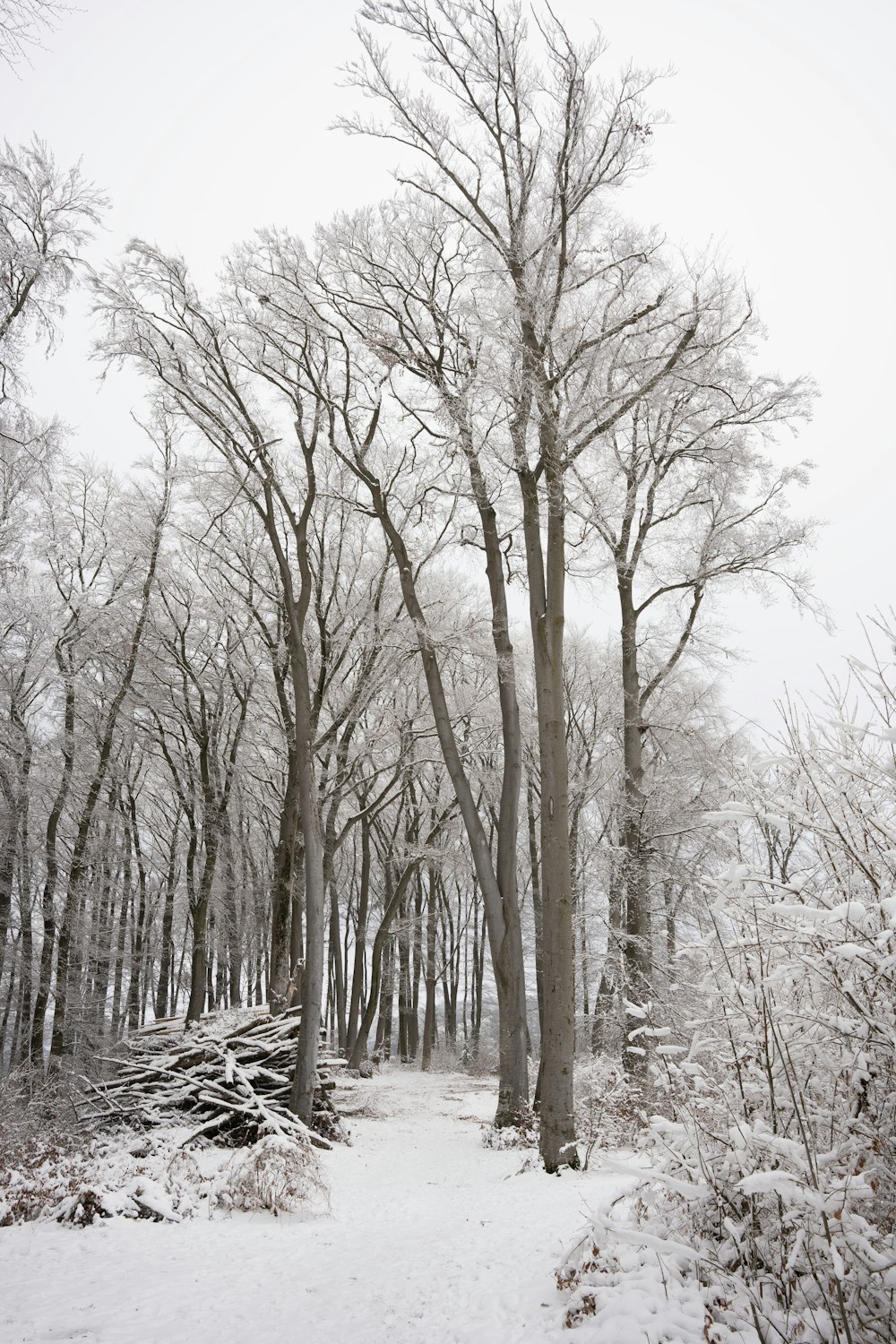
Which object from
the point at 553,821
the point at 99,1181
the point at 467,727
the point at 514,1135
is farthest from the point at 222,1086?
the point at 467,727

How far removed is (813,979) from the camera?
3.13 metres

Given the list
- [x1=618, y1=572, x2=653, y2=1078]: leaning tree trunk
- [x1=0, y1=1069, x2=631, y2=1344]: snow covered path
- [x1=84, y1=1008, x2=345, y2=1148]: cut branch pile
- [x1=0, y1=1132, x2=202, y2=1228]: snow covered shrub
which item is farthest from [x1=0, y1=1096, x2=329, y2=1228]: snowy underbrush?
[x1=618, y1=572, x2=653, y2=1078]: leaning tree trunk

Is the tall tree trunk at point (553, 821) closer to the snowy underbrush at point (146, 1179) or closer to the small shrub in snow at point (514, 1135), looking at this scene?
the small shrub in snow at point (514, 1135)

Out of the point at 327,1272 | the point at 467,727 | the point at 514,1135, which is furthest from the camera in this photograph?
the point at 467,727

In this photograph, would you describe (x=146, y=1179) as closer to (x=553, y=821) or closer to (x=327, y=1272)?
(x=327, y=1272)

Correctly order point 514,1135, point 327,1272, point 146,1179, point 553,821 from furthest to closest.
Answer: point 514,1135 < point 553,821 < point 146,1179 < point 327,1272

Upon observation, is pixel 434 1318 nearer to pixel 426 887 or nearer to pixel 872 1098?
pixel 872 1098

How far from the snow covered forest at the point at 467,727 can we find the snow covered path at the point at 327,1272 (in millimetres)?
43

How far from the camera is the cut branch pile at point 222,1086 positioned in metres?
8.70

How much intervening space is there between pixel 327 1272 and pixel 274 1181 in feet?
5.79

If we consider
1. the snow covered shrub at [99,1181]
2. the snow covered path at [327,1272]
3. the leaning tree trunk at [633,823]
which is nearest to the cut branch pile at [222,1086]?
the snow covered shrub at [99,1181]

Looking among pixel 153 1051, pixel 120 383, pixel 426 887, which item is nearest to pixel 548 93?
pixel 120 383

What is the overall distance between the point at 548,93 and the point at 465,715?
29.9ft

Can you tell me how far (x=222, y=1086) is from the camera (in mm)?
9359
